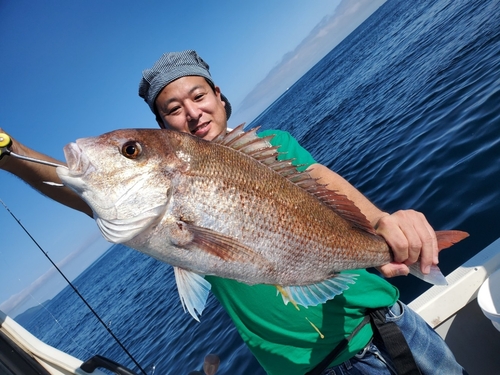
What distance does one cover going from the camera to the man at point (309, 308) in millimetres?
2311

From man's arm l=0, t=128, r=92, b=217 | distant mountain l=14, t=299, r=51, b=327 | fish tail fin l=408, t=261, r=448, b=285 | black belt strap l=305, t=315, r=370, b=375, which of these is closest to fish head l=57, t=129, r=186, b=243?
man's arm l=0, t=128, r=92, b=217

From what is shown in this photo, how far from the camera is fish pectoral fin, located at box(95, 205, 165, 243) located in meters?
1.81

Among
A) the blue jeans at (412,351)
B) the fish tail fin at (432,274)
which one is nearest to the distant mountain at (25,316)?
the blue jeans at (412,351)

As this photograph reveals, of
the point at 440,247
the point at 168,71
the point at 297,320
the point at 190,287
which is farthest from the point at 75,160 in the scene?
the point at 440,247

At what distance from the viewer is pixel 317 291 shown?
218 centimetres

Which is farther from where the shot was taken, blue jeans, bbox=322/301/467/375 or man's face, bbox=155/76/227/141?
man's face, bbox=155/76/227/141

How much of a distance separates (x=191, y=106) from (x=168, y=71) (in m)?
0.33

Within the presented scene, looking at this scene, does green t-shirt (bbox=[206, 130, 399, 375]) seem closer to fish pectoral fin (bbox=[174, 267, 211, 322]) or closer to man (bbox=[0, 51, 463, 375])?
man (bbox=[0, 51, 463, 375])

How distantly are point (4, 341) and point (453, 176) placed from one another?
26.1ft

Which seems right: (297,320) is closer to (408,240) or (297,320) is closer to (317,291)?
(317,291)

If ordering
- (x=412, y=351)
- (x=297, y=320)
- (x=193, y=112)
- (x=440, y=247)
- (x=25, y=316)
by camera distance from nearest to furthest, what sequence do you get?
1. (x=440, y=247)
2. (x=297, y=320)
3. (x=412, y=351)
4. (x=193, y=112)
5. (x=25, y=316)

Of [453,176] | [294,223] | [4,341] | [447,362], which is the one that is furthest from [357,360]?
[453,176]

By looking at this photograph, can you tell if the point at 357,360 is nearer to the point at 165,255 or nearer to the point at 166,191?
the point at 165,255

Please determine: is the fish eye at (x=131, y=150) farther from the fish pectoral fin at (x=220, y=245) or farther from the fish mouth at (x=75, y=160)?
the fish pectoral fin at (x=220, y=245)
